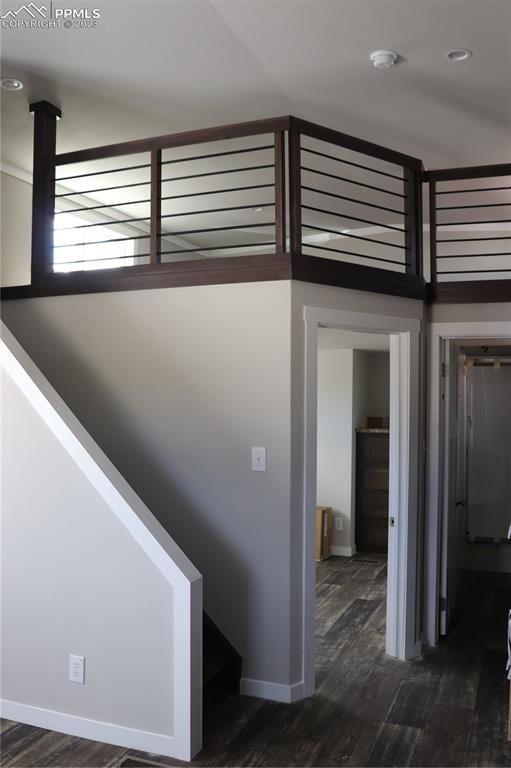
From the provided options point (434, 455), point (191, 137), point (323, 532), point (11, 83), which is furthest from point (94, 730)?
point (323, 532)

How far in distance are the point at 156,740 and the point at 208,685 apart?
19.0 inches

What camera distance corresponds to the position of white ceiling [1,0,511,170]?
340 cm

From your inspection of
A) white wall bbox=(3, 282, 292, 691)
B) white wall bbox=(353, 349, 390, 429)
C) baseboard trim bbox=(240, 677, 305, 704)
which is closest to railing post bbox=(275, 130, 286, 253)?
white wall bbox=(3, 282, 292, 691)

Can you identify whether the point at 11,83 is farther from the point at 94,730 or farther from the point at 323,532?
the point at 323,532

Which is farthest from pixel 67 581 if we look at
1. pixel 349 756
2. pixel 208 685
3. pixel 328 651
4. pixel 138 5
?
pixel 138 5

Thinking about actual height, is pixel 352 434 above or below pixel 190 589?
above

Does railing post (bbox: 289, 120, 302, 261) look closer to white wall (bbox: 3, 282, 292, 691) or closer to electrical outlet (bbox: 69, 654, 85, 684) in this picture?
white wall (bbox: 3, 282, 292, 691)

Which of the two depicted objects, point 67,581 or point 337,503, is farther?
point 337,503

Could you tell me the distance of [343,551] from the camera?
6.92 m

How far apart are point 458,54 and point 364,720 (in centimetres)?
353

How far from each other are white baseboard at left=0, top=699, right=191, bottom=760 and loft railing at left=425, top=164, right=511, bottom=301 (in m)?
3.00

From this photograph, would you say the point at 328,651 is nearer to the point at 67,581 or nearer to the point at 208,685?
the point at 208,685

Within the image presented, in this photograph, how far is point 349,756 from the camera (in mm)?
2986

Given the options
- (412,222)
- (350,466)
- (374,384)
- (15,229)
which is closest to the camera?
(412,222)
